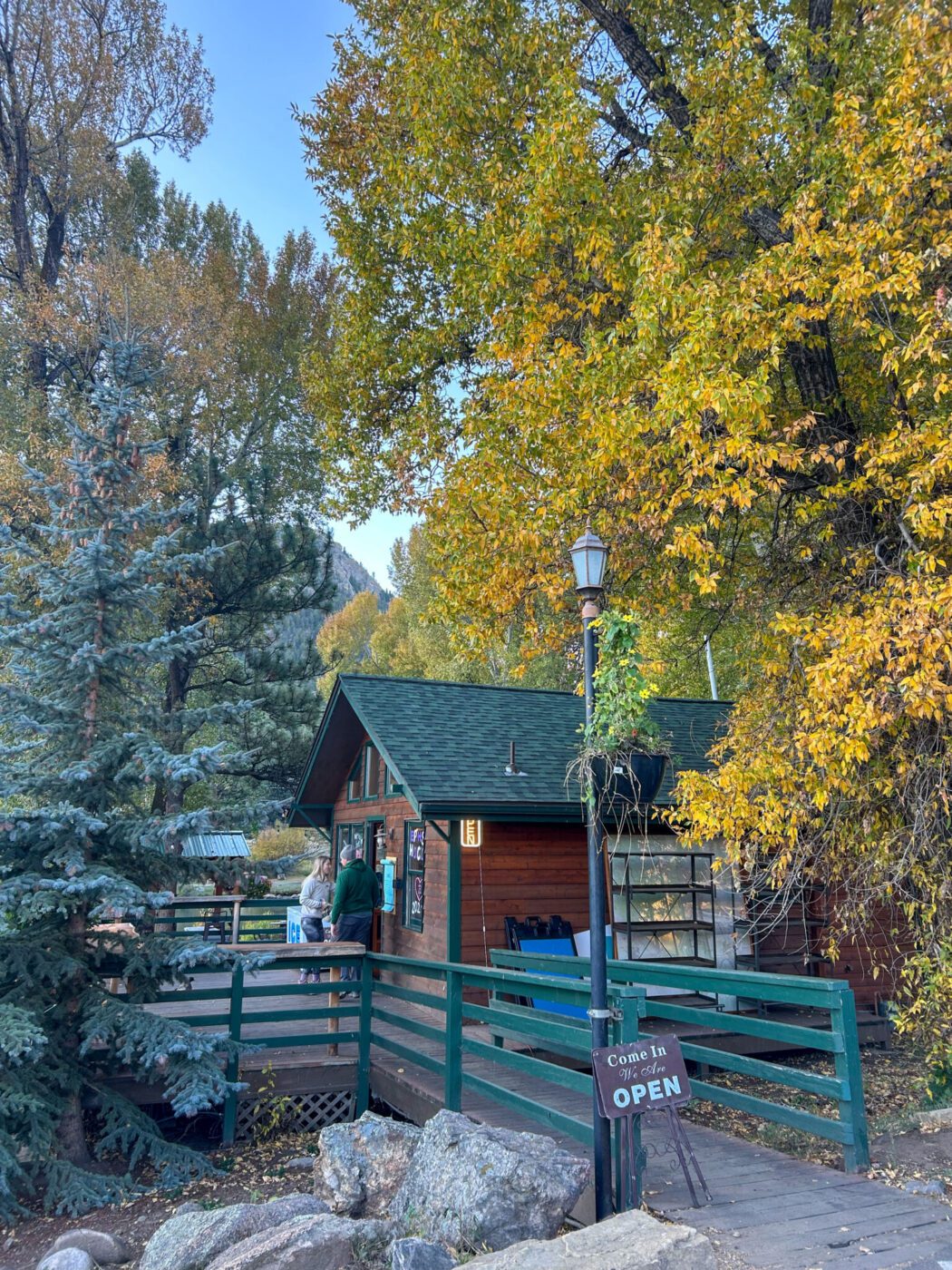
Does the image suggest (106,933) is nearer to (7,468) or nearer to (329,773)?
(329,773)

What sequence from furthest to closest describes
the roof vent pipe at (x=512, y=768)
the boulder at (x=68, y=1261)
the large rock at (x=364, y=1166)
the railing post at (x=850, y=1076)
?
the roof vent pipe at (x=512, y=768) → the large rock at (x=364, y=1166) → the boulder at (x=68, y=1261) → the railing post at (x=850, y=1076)

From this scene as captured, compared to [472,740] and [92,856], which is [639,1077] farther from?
[472,740]

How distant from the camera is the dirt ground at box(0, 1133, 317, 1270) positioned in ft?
19.2

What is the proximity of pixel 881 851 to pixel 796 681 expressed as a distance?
154 cm

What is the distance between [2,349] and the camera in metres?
18.5

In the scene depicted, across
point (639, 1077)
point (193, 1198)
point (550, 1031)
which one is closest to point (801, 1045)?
Result: point (639, 1077)

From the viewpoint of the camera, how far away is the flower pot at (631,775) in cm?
552

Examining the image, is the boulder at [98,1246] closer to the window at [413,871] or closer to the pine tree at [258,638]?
the window at [413,871]

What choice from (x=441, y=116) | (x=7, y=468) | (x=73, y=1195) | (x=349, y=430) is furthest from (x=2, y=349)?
(x=73, y=1195)

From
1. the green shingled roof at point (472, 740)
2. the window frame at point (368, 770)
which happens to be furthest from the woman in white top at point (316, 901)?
the green shingled roof at point (472, 740)

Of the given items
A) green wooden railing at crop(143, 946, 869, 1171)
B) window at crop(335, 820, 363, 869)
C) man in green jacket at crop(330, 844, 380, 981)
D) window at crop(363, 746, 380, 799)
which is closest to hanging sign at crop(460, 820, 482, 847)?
man in green jacket at crop(330, 844, 380, 981)

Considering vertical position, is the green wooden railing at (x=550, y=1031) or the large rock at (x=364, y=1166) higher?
the green wooden railing at (x=550, y=1031)

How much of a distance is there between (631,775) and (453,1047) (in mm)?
2702

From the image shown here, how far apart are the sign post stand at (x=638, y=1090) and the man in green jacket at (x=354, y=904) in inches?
232
